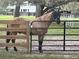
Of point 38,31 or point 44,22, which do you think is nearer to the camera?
point 44,22

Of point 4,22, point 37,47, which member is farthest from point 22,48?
point 4,22

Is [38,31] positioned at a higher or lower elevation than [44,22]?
lower

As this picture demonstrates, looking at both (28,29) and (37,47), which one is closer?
(28,29)

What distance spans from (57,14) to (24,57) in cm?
264

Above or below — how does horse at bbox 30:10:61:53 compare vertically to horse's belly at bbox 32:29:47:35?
above

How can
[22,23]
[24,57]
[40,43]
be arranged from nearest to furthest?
[24,57], [22,23], [40,43]

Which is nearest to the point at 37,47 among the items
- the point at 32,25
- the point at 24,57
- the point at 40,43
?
the point at 40,43

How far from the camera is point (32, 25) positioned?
13.4 m

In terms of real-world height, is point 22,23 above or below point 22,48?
above

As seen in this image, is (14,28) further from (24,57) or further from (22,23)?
(24,57)

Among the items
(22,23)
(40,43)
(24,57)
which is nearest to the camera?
(24,57)

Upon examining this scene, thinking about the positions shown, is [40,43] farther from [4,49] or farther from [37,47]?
[4,49]

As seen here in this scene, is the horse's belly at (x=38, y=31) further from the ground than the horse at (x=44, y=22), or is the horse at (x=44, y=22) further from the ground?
the horse at (x=44, y=22)

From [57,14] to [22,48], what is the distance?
89.0 inches
